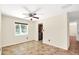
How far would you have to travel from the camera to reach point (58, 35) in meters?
1.38

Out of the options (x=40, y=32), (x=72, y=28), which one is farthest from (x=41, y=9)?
(x=72, y=28)

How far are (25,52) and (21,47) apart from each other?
0.13m

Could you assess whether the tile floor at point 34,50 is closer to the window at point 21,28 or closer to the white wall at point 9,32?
the white wall at point 9,32

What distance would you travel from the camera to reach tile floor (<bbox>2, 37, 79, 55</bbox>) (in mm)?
1290

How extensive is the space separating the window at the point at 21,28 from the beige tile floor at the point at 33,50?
0.21 m

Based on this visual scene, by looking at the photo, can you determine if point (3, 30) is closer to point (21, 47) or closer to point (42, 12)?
point (21, 47)

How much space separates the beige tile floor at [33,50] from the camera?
4.23 ft

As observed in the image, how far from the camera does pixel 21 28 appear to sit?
142 cm

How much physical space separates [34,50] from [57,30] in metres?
0.55

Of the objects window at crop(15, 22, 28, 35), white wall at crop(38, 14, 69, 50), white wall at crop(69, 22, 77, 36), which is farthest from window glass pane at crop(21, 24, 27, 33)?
white wall at crop(69, 22, 77, 36)

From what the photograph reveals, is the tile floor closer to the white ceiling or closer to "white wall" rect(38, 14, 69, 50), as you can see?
"white wall" rect(38, 14, 69, 50)

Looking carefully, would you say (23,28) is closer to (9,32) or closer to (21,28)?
(21,28)

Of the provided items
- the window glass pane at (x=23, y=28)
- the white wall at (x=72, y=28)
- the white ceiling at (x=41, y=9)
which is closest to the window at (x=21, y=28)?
the window glass pane at (x=23, y=28)
